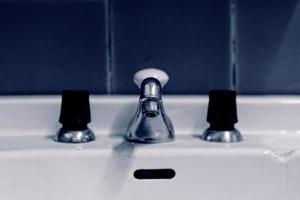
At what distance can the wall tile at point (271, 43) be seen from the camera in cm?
59

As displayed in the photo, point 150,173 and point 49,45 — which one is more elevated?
point 49,45

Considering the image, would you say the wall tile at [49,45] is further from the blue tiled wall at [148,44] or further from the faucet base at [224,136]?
the faucet base at [224,136]

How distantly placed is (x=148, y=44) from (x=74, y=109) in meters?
0.13

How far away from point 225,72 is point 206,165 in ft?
0.49

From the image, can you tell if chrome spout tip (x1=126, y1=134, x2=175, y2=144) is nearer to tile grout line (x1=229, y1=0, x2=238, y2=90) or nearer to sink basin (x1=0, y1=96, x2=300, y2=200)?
sink basin (x1=0, y1=96, x2=300, y2=200)

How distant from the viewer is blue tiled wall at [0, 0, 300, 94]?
59cm

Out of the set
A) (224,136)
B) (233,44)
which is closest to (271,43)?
(233,44)

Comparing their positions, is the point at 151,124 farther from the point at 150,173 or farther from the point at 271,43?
the point at 271,43

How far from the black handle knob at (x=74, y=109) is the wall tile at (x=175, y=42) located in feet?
0.29

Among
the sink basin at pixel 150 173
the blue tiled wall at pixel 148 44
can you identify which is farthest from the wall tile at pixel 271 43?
the sink basin at pixel 150 173

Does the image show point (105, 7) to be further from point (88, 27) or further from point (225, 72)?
point (225, 72)

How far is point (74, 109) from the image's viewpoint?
51 centimetres

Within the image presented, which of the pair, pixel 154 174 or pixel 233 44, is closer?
pixel 154 174

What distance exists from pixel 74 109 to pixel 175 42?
154 millimetres
